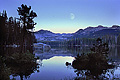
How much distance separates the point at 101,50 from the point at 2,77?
18853 millimetres

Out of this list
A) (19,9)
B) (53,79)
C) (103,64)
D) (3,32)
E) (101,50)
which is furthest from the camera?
(3,32)

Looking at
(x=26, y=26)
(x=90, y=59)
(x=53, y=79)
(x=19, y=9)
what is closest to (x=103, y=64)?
(x=90, y=59)

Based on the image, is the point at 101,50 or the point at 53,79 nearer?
the point at 53,79

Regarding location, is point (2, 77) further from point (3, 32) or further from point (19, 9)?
point (3, 32)

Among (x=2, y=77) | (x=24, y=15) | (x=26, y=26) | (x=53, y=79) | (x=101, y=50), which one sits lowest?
(x=53, y=79)

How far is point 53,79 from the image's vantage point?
47.5 ft

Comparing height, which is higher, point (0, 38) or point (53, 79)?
point (0, 38)

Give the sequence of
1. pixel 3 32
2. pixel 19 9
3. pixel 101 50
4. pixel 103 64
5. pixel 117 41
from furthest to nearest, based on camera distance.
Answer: pixel 117 41 < pixel 3 32 < pixel 19 9 < pixel 101 50 < pixel 103 64

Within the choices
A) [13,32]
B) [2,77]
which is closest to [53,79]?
[2,77]

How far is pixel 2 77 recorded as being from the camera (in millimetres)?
10859

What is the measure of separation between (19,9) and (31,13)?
293 cm

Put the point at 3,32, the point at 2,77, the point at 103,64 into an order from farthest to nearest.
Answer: the point at 3,32 → the point at 103,64 → the point at 2,77

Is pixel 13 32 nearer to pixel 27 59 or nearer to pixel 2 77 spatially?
pixel 27 59

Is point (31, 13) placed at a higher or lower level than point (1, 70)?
higher
